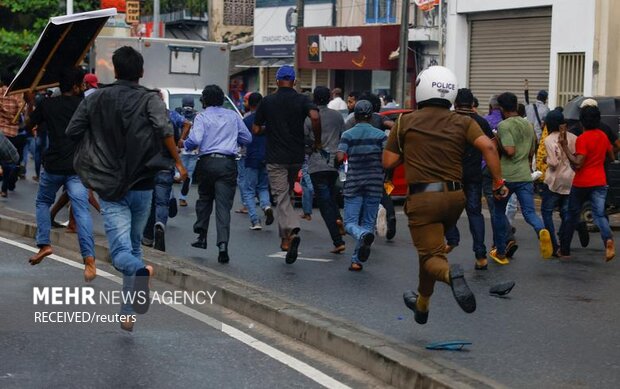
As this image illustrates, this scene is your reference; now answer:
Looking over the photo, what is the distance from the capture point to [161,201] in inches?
539

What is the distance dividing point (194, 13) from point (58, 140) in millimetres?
41481

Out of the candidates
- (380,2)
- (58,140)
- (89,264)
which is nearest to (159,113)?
(89,264)

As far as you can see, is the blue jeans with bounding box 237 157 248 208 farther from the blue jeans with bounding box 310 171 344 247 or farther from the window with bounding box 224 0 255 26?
the window with bounding box 224 0 255 26

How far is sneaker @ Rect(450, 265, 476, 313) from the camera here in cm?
784

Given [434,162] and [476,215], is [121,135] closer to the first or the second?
[434,162]

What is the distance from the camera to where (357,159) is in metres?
12.2

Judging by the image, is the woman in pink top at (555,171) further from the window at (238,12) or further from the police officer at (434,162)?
the window at (238,12)

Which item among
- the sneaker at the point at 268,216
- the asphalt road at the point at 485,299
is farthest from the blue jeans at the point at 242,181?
the asphalt road at the point at 485,299

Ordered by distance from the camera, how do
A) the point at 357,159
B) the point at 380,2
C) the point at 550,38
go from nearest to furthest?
the point at 357,159 < the point at 550,38 < the point at 380,2

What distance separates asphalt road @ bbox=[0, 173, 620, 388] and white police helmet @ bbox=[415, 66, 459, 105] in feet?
5.16

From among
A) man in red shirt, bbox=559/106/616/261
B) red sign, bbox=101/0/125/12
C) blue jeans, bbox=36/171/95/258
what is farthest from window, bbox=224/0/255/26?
blue jeans, bbox=36/171/95/258

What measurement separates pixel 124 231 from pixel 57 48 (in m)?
3.76

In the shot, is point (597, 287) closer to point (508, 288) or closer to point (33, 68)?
point (508, 288)

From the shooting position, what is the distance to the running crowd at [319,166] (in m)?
8.22
